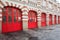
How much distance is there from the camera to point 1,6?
11539 millimetres

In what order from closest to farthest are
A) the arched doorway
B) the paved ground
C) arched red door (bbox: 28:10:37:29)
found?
A: the paved ground, the arched doorway, arched red door (bbox: 28:10:37:29)

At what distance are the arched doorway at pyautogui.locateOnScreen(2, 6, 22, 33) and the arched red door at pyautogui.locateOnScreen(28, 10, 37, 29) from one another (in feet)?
7.28

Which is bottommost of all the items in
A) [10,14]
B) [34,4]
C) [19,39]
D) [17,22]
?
[19,39]

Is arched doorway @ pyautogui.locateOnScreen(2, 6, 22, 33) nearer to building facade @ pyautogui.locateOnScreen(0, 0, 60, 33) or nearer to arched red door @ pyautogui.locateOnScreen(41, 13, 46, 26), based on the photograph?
building facade @ pyautogui.locateOnScreen(0, 0, 60, 33)

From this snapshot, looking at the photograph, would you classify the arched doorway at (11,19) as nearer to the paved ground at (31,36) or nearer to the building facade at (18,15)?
the building facade at (18,15)

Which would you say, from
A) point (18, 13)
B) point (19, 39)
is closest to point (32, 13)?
point (18, 13)

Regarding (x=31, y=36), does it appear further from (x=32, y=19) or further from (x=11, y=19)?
(x=32, y=19)

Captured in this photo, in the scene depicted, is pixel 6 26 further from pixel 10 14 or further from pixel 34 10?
pixel 34 10

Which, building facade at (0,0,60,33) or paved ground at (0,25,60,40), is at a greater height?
building facade at (0,0,60,33)

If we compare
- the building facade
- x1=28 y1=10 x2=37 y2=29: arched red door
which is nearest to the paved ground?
the building facade

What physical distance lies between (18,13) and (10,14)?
154 centimetres

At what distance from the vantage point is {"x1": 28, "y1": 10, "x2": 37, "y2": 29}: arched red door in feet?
53.8

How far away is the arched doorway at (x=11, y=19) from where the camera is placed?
12.2 meters

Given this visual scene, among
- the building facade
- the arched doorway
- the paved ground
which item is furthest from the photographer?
the arched doorway
